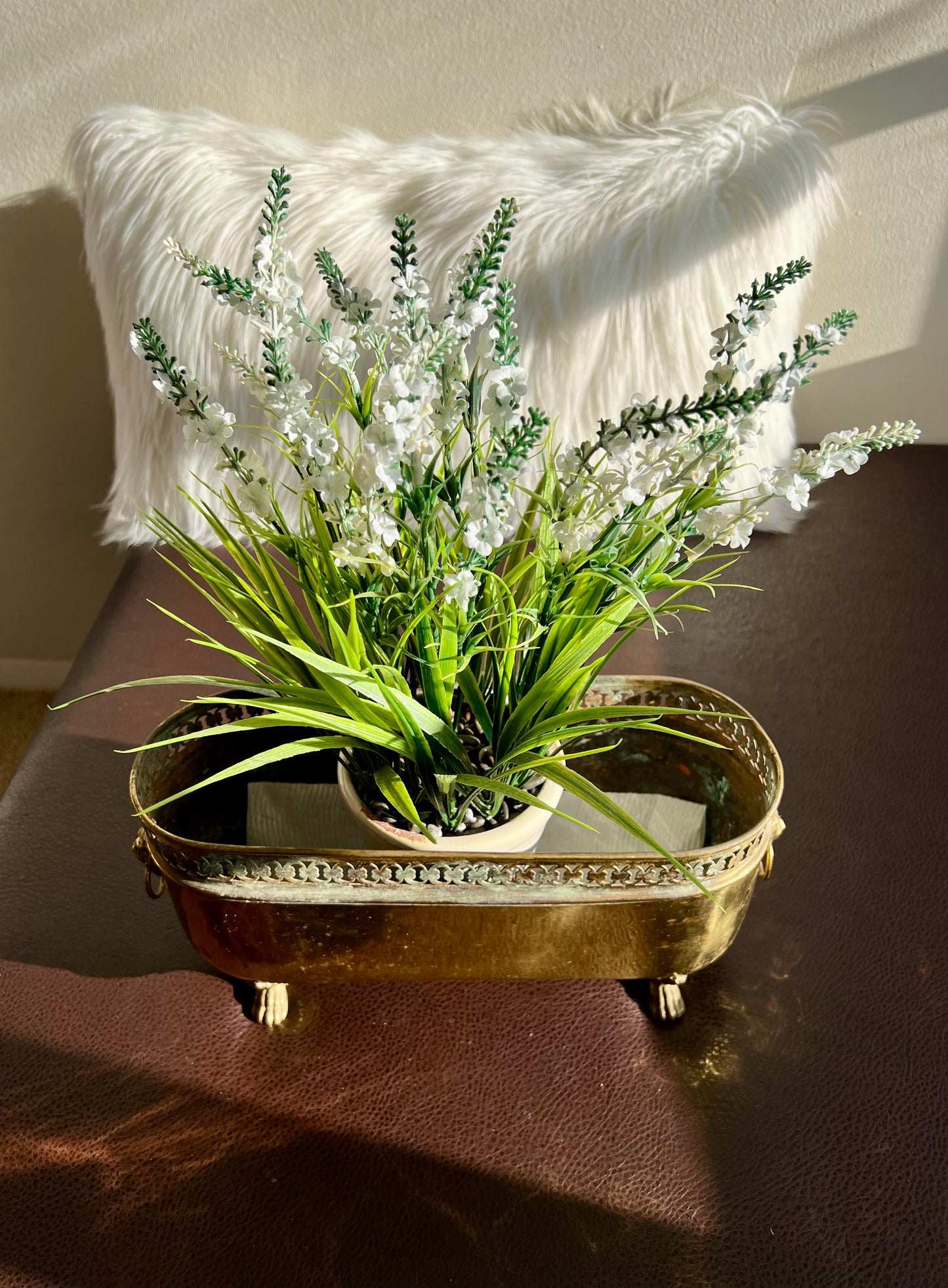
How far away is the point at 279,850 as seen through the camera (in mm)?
536

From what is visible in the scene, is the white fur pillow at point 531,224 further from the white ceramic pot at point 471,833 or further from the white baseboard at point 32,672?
the white baseboard at point 32,672

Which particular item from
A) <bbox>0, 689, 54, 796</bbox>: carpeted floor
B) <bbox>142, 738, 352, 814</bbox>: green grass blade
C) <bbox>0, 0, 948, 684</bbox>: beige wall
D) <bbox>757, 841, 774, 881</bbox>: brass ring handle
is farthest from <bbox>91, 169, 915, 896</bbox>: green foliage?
<bbox>0, 689, 54, 796</bbox>: carpeted floor

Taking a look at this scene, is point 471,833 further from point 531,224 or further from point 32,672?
point 32,672

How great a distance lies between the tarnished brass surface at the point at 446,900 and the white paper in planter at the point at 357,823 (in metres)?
0.04

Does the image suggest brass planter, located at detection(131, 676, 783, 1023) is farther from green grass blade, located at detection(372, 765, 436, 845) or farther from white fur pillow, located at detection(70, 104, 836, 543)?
white fur pillow, located at detection(70, 104, 836, 543)

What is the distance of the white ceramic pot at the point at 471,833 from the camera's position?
0.56m

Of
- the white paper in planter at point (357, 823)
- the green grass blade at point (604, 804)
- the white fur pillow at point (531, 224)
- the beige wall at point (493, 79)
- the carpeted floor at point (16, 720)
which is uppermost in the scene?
the beige wall at point (493, 79)

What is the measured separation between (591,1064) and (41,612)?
4.04 ft

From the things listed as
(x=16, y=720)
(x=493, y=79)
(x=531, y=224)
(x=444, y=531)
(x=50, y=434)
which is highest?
(x=493, y=79)

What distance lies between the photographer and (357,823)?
0.64m

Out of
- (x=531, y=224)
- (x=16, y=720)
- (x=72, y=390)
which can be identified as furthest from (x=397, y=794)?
(x=16, y=720)

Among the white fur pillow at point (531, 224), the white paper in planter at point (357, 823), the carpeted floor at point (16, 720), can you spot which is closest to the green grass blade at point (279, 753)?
the white paper in planter at point (357, 823)

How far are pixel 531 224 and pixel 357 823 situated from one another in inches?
24.4

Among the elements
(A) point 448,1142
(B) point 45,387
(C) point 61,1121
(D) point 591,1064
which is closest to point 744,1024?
(D) point 591,1064
